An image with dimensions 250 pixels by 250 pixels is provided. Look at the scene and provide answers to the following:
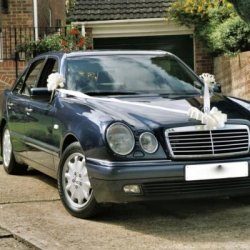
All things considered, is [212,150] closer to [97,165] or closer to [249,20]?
[97,165]

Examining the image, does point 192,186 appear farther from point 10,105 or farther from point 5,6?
point 5,6

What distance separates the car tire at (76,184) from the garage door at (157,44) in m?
11.7

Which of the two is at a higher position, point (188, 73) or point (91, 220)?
point (188, 73)

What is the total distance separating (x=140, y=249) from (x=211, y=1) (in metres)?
10.6

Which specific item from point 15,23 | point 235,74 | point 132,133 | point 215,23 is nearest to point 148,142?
point 132,133

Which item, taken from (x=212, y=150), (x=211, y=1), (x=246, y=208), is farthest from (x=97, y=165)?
(x=211, y=1)

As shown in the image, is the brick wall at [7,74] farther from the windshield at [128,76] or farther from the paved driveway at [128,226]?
the paved driveway at [128,226]

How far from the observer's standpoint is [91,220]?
5.76m

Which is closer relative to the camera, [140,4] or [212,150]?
[212,150]

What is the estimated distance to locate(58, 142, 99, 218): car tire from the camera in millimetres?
5711

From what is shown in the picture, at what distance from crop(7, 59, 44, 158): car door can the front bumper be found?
2173mm

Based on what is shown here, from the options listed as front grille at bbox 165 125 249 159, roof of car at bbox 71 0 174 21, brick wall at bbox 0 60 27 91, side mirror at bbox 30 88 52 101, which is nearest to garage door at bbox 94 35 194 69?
roof of car at bbox 71 0 174 21

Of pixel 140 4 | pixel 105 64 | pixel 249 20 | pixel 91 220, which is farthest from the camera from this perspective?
pixel 140 4

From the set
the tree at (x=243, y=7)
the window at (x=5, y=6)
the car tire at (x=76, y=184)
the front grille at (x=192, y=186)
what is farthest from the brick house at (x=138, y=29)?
the front grille at (x=192, y=186)
